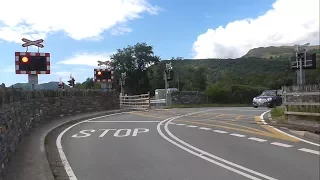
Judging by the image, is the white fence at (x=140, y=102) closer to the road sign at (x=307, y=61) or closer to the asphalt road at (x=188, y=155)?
the road sign at (x=307, y=61)

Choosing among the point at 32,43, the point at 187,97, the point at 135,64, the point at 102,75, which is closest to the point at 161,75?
the point at 135,64

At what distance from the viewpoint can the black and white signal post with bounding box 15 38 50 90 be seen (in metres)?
18.5

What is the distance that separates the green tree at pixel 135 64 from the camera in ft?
251

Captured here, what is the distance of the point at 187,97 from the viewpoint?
4581 centimetres

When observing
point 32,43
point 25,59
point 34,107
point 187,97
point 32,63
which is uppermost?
point 32,43

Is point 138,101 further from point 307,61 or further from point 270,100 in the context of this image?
point 307,61

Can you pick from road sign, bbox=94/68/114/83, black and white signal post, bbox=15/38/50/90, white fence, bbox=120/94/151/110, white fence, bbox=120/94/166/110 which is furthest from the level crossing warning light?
white fence, bbox=120/94/166/110

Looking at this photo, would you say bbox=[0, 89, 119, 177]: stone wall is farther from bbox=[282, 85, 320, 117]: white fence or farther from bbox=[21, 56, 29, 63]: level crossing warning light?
bbox=[282, 85, 320, 117]: white fence

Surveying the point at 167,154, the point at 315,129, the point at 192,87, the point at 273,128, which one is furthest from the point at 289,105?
the point at 192,87

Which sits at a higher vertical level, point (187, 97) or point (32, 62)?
point (32, 62)

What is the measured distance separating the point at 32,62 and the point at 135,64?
59943 mm

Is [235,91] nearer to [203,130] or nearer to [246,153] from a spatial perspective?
[203,130]

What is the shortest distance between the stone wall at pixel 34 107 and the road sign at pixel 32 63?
122 centimetres

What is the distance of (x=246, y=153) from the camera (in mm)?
9719
